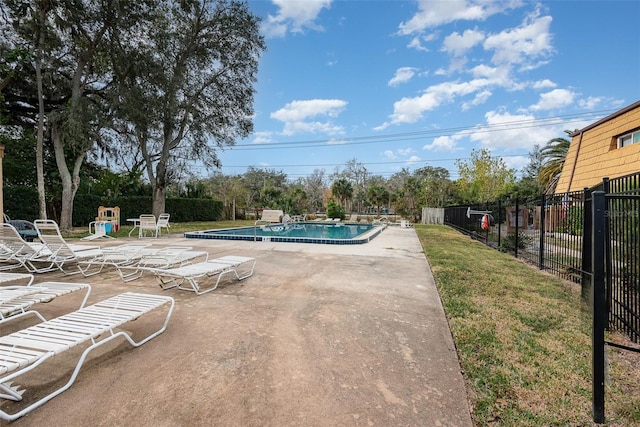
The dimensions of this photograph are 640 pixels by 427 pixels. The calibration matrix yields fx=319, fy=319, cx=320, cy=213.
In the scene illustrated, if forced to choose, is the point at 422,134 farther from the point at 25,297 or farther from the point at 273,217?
the point at 25,297

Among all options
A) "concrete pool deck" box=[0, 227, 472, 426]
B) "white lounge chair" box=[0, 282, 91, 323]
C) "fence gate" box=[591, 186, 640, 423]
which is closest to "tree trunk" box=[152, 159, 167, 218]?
"concrete pool deck" box=[0, 227, 472, 426]

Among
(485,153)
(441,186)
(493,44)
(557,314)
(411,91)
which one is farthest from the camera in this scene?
(441,186)

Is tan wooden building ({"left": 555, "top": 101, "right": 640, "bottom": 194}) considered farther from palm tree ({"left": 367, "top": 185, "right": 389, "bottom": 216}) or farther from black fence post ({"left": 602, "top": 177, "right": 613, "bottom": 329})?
palm tree ({"left": 367, "top": 185, "right": 389, "bottom": 216})

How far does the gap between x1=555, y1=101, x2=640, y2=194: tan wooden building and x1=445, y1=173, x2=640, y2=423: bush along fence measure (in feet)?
20.9

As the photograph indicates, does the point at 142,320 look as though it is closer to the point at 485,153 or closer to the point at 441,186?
the point at 485,153

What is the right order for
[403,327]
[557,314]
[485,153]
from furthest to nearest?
1. [485,153]
2. [557,314]
3. [403,327]

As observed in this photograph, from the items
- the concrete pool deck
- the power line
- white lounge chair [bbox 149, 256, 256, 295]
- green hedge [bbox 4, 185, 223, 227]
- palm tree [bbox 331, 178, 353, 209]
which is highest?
the power line

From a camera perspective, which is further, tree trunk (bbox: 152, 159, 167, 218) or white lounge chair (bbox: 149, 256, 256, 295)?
tree trunk (bbox: 152, 159, 167, 218)

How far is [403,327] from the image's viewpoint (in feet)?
10.4

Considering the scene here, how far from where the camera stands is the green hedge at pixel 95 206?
13977mm

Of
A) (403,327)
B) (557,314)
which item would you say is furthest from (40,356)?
(557,314)

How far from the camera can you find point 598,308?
6.32ft

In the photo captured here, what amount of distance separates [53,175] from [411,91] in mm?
23709

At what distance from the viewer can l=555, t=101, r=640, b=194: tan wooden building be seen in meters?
11.5
